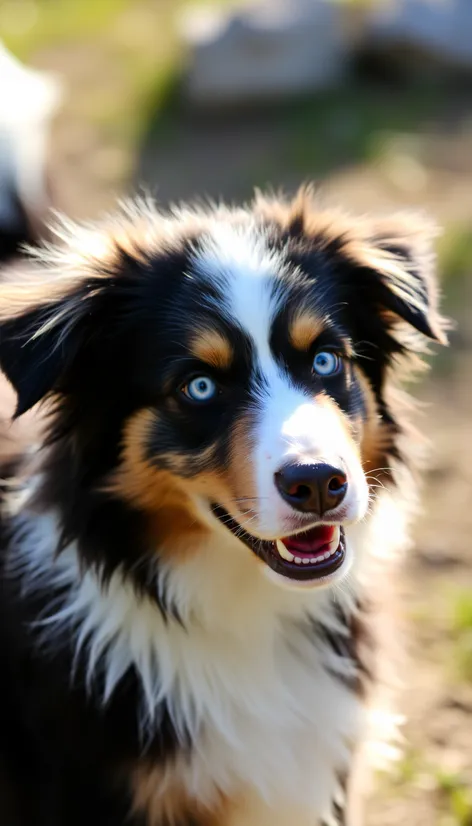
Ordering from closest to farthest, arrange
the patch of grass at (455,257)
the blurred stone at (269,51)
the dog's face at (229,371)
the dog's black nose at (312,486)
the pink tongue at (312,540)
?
the dog's black nose at (312,486)
the dog's face at (229,371)
the pink tongue at (312,540)
the patch of grass at (455,257)
the blurred stone at (269,51)

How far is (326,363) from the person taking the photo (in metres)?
2.55

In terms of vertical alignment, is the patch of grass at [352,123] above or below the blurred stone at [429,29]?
below

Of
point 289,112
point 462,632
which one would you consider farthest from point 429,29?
point 462,632

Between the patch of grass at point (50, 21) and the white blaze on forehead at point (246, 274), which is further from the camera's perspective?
the patch of grass at point (50, 21)

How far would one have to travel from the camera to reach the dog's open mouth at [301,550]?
2.42 meters

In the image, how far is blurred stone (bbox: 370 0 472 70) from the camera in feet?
25.7

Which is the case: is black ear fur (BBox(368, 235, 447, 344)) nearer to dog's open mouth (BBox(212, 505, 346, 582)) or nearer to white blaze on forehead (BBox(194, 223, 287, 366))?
white blaze on forehead (BBox(194, 223, 287, 366))

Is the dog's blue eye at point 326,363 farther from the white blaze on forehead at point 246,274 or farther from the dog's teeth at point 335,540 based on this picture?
the dog's teeth at point 335,540

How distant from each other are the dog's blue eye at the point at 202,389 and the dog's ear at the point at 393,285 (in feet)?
1.57

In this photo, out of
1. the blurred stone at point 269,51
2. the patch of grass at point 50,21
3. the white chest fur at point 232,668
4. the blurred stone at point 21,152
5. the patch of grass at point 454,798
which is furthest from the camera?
the patch of grass at point 50,21

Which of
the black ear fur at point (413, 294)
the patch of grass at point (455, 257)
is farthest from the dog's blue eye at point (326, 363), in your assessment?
the patch of grass at point (455, 257)

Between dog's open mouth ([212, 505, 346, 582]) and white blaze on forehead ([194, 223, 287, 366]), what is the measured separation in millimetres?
399

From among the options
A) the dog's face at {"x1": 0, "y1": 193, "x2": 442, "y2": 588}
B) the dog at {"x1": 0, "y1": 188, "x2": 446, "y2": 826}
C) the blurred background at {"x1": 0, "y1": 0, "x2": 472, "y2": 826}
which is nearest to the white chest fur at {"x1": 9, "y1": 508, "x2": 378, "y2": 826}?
the dog at {"x1": 0, "y1": 188, "x2": 446, "y2": 826}

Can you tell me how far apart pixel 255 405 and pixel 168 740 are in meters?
0.88
